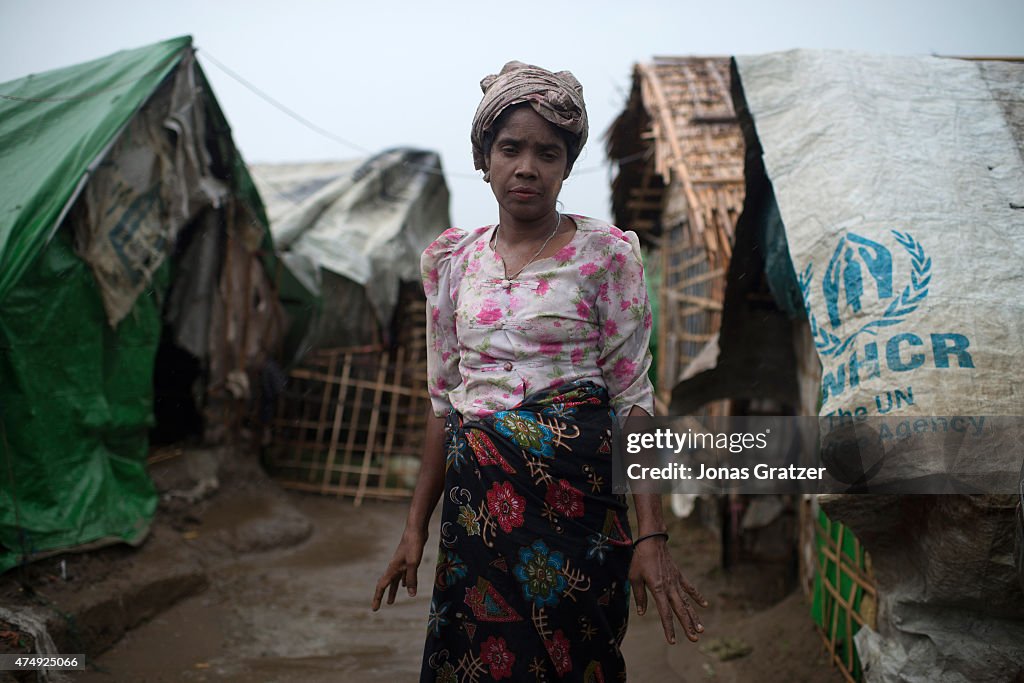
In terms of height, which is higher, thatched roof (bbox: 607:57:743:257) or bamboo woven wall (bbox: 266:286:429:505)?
thatched roof (bbox: 607:57:743:257)

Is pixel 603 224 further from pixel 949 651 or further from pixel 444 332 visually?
pixel 949 651

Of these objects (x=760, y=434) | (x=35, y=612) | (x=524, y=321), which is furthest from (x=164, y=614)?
(x=524, y=321)

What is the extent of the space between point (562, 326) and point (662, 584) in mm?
547

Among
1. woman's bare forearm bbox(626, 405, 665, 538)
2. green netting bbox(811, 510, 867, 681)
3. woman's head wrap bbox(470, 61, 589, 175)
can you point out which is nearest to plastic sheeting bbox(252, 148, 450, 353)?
green netting bbox(811, 510, 867, 681)

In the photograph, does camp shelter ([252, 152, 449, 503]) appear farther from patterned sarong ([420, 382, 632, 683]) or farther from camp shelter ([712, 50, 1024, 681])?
patterned sarong ([420, 382, 632, 683])

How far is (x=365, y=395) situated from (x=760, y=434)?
5.28m

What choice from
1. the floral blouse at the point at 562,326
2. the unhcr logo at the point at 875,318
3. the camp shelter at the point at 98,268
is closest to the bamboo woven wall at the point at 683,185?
the unhcr logo at the point at 875,318

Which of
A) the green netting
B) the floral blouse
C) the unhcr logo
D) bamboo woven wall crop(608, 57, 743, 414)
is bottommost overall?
the green netting

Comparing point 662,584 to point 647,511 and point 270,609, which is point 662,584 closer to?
point 647,511

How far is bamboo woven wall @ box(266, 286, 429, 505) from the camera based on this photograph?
23.9 ft

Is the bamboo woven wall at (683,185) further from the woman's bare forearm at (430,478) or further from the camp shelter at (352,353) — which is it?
the camp shelter at (352,353)

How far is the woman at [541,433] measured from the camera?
150 centimetres

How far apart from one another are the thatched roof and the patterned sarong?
2618mm

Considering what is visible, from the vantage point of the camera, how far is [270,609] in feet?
Result: 14.0
